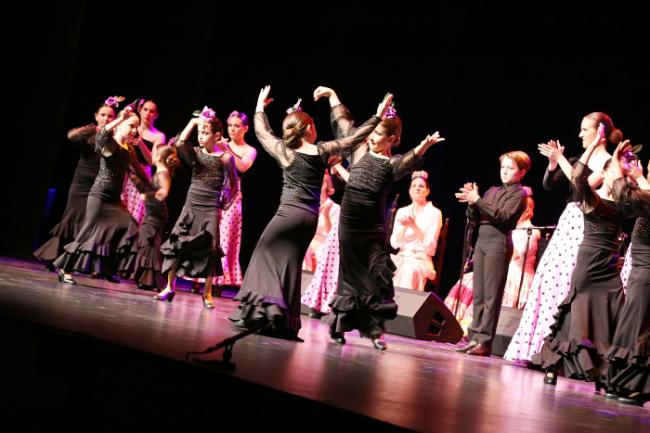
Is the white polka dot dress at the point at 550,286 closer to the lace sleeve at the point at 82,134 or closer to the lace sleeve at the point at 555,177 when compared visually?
the lace sleeve at the point at 555,177

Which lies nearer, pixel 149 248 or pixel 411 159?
pixel 411 159

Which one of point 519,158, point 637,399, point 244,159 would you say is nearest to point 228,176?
point 244,159

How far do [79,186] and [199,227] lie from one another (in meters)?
2.19

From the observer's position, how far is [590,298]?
499 centimetres

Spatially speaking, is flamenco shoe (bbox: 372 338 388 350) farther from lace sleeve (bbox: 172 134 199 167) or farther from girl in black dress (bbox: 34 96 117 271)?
girl in black dress (bbox: 34 96 117 271)

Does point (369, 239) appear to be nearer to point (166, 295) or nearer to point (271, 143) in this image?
point (271, 143)

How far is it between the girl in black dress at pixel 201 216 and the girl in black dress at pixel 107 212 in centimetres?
66

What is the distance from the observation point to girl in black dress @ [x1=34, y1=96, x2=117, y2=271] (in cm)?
818

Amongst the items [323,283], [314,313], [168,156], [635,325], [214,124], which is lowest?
[314,313]

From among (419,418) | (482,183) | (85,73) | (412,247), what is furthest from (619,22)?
(85,73)

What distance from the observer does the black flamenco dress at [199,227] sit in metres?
7.00

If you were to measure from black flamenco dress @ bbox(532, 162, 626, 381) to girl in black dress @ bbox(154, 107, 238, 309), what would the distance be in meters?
3.08

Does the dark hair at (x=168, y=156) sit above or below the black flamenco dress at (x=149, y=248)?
above

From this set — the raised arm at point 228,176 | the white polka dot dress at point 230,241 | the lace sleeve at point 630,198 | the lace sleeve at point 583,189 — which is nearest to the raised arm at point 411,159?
the lace sleeve at point 583,189
